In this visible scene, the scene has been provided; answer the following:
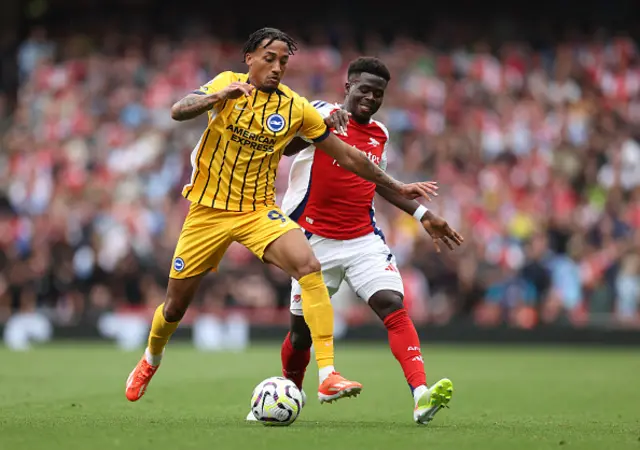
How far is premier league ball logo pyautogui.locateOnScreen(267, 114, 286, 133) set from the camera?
799 centimetres

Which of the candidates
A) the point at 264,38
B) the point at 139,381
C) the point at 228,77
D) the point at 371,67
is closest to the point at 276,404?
the point at 139,381

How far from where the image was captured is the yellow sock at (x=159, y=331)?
8664 millimetres

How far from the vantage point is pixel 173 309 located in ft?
27.9

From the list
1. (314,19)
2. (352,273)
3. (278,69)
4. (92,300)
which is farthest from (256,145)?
(314,19)

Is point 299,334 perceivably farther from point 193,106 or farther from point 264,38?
point 264,38

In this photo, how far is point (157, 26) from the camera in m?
26.1

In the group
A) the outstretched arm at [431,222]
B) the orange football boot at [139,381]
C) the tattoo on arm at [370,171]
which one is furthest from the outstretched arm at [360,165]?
the orange football boot at [139,381]

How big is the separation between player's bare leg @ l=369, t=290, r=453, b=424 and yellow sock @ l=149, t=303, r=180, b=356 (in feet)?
5.32

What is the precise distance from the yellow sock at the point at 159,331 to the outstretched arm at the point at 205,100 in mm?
1847

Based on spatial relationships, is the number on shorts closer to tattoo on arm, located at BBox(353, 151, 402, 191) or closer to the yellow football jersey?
the yellow football jersey

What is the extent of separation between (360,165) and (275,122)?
712mm

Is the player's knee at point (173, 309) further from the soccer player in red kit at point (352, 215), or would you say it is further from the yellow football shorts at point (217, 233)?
the soccer player in red kit at point (352, 215)

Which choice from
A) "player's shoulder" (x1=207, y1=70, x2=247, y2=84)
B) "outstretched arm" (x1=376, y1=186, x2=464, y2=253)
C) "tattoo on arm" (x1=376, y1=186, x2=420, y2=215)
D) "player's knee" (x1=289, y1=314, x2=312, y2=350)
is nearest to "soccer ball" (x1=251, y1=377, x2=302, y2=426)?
"player's knee" (x1=289, y1=314, x2=312, y2=350)

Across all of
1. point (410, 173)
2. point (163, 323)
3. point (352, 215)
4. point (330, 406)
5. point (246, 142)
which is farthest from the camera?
point (410, 173)
